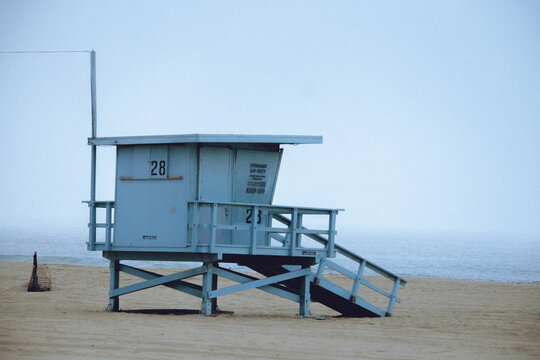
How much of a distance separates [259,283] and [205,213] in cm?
177

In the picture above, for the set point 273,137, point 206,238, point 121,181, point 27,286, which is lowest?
point 27,286

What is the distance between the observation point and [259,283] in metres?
15.5

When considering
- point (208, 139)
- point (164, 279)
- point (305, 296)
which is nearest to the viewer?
point (208, 139)

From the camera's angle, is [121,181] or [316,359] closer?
[316,359]

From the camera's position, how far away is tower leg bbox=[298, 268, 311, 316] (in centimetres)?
1605

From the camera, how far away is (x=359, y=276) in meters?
16.5

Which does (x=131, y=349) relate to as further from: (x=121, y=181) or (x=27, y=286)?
(x=27, y=286)

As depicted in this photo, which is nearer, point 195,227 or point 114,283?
point 195,227

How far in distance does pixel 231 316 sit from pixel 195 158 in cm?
318

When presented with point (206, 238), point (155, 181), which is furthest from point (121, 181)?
point (206, 238)

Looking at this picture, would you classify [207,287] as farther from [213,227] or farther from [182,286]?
[213,227]

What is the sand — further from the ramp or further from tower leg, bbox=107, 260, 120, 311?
tower leg, bbox=107, 260, 120, 311

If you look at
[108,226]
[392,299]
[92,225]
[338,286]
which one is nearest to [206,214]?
[108,226]

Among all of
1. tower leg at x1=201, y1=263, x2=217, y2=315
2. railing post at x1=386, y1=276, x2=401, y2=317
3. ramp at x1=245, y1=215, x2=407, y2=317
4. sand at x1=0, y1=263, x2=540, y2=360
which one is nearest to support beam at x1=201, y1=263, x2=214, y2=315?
tower leg at x1=201, y1=263, x2=217, y2=315
